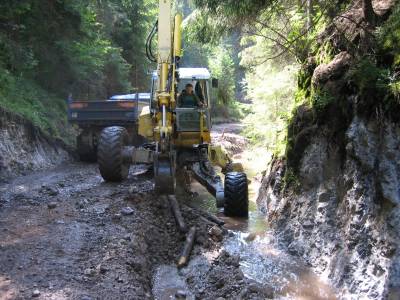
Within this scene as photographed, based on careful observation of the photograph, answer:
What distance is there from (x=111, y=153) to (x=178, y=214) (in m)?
2.78

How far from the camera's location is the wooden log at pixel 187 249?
7003 millimetres

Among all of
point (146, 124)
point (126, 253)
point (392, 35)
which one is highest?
point (392, 35)

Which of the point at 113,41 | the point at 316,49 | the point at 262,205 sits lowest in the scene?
the point at 262,205

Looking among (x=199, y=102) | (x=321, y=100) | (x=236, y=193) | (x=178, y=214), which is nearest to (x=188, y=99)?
(x=199, y=102)

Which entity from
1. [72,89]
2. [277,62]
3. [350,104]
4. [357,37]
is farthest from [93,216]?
[72,89]

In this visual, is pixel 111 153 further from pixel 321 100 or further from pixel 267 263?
pixel 321 100

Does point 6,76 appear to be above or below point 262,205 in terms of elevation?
above

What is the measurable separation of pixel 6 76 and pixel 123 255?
9.95m

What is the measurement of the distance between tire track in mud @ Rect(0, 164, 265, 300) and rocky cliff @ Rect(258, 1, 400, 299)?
1.28m

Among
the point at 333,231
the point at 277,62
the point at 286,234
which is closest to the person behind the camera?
the point at 333,231

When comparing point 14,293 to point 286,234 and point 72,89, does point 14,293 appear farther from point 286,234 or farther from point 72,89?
point 72,89

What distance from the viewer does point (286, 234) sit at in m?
8.20

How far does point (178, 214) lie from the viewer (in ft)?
27.8

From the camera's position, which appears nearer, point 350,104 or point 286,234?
point 350,104
